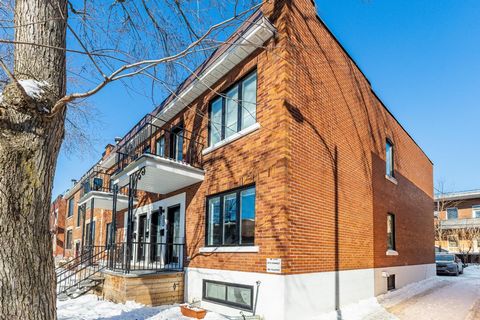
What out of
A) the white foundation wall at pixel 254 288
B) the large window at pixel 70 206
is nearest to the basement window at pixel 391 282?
the white foundation wall at pixel 254 288

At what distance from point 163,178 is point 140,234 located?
5122mm

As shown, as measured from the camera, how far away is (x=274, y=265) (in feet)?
23.6

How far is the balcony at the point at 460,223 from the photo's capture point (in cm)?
3431

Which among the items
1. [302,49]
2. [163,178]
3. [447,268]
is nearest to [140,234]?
[163,178]

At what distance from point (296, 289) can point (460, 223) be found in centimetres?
3534

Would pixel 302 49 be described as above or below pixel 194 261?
above

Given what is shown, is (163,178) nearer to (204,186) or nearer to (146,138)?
(204,186)

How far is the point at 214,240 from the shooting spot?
31.1 ft

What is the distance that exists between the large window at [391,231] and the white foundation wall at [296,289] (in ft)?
6.78

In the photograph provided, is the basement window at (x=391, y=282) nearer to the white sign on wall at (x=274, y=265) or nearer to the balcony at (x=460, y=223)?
the white sign on wall at (x=274, y=265)

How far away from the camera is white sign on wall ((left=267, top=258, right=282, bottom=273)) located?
711 centimetres

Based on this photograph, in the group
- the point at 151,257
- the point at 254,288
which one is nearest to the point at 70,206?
the point at 151,257

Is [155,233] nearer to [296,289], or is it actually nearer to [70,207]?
[296,289]

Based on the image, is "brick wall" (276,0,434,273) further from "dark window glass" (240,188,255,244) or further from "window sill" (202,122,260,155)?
"dark window glass" (240,188,255,244)
